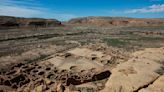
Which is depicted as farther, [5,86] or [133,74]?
[5,86]

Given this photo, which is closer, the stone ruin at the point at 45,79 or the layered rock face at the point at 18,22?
the stone ruin at the point at 45,79

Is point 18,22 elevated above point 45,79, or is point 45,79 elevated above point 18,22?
point 45,79

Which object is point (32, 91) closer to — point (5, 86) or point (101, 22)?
point (5, 86)

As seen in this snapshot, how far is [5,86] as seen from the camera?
14.4m

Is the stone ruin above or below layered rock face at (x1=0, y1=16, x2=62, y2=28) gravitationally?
above

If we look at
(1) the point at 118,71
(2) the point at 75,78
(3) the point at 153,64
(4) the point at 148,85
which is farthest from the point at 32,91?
(3) the point at 153,64

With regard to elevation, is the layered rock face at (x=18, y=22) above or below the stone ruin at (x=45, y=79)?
below

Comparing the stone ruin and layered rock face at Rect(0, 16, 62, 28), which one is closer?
the stone ruin

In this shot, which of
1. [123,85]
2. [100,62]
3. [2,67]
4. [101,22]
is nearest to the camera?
[123,85]

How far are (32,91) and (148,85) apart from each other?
578 cm

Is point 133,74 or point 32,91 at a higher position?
point 133,74

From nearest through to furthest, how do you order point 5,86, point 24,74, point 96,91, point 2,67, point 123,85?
1. point 123,85
2. point 96,91
3. point 5,86
4. point 24,74
5. point 2,67

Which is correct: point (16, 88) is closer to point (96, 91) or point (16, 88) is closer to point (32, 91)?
point (32, 91)

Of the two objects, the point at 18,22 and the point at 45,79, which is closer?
the point at 45,79
